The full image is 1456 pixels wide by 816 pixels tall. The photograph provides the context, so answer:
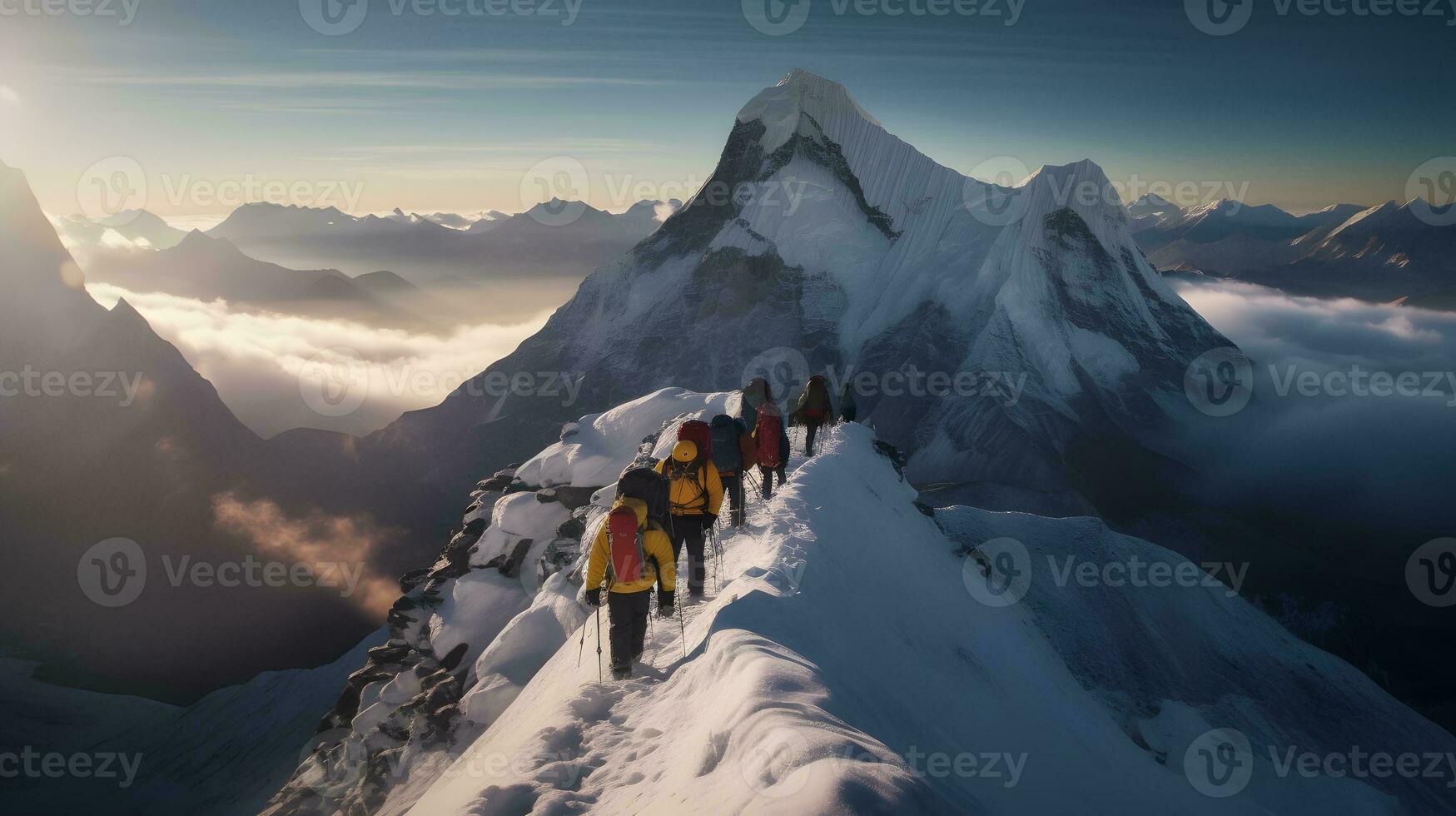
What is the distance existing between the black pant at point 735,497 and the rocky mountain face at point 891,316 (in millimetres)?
81797

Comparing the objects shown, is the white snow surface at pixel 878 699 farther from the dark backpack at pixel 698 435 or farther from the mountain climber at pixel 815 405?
the dark backpack at pixel 698 435

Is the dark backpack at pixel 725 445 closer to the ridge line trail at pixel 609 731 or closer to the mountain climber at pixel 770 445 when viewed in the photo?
the mountain climber at pixel 770 445

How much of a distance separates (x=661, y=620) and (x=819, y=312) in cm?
11492

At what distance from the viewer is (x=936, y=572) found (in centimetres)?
2580

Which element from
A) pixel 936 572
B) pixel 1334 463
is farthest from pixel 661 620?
pixel 1334 463

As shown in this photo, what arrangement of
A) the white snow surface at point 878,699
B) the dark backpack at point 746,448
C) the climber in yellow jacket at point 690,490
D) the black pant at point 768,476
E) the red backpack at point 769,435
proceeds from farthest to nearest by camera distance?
the black pant at point 768,476 → the red backpack at point 769,435 → the dark backpack at point 746,448 → the climber in yellow jacket at point 690,490 → the white snow surface at point 878,699

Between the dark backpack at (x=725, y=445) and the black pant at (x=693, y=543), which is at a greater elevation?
the dark backpack at (x=725, y=445)

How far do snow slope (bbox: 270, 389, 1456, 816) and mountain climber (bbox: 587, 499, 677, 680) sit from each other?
629mm

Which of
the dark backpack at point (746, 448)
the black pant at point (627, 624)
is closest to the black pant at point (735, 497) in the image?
the dark backpack at point (746, 448)

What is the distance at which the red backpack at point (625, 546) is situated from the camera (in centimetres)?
1152

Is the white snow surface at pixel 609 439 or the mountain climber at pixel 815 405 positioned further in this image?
the white snow surface at pixel 609 439

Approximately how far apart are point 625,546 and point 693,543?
119 inches

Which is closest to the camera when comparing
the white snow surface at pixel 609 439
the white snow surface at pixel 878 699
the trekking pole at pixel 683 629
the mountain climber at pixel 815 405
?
the white snow surface at pixel 878 699

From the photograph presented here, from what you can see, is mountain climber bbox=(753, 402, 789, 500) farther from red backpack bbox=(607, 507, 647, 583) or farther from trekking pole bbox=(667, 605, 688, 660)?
red backpack bbox=(607, 507, 647, 583)
